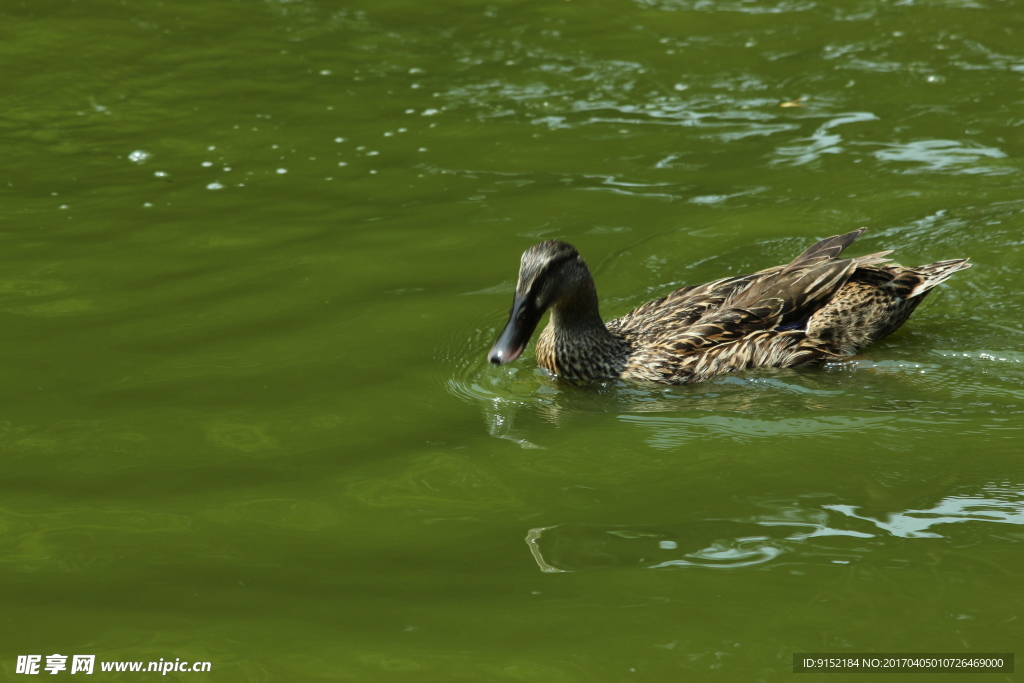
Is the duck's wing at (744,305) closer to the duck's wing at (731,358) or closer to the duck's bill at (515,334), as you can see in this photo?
the duck's wing at (731,358)

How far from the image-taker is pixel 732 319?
23.2 ft

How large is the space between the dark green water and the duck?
0.20 m

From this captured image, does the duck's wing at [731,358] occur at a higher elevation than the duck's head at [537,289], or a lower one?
lower

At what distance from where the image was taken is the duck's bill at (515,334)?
6.44m

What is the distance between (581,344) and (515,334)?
62cm

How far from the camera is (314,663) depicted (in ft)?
12.7

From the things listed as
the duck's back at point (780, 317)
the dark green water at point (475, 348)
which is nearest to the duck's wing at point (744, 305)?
the duck's back at point (780, 317)

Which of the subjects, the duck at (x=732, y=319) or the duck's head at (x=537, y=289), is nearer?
the duck's head at (x=537, y=289)

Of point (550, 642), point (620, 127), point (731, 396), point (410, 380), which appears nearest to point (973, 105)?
point (620, 127)

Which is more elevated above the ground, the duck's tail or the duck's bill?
the duck's tail

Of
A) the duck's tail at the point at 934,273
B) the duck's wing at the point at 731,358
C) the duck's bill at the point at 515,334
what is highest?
the duck's tail at the point at 934,273

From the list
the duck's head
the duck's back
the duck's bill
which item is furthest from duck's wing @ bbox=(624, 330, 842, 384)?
the duck's bill

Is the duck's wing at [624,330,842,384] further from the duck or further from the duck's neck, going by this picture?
the duck's neck

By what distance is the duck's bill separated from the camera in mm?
6441
